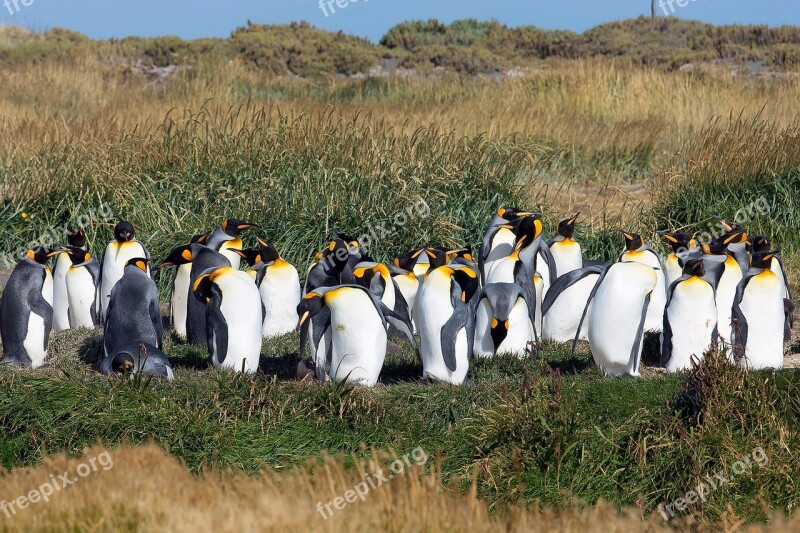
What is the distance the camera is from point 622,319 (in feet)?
22.3

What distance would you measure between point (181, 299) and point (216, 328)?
1.54m

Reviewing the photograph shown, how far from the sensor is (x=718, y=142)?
11.6 m

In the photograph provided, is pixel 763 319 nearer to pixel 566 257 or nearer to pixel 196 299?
pixel 566 257

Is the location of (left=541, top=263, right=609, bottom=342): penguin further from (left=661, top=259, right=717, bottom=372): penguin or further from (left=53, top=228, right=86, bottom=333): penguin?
(left=53, top=228, right=86, bottom=333): penguin

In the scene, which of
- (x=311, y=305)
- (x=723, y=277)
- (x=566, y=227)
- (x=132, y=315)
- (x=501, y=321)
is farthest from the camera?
(x=566, y=227)

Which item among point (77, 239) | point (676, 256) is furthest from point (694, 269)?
point (77, 239)

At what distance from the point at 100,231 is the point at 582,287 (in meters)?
5.02

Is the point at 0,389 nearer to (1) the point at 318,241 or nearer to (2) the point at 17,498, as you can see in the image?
(2) the point at 17,498

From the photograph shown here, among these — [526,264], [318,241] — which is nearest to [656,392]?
[526,264]

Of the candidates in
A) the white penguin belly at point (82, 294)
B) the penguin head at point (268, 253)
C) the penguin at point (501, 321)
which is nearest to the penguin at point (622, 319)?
the penguin at point (501, 321)

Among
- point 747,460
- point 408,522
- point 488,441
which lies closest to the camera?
point 408,522

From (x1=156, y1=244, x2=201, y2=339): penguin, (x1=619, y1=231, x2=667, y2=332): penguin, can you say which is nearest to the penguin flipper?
(x1=156, y1=244, x2=201, y2=339): penguin

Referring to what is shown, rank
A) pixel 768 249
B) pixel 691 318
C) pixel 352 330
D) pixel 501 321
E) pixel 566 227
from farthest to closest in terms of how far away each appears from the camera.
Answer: pixel 566 227 → pixel 768 249 → pixel 501 321 → pixel 691 318 → pixel 352 330

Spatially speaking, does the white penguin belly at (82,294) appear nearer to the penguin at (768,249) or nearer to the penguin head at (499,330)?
the penguin head at (499,330)
